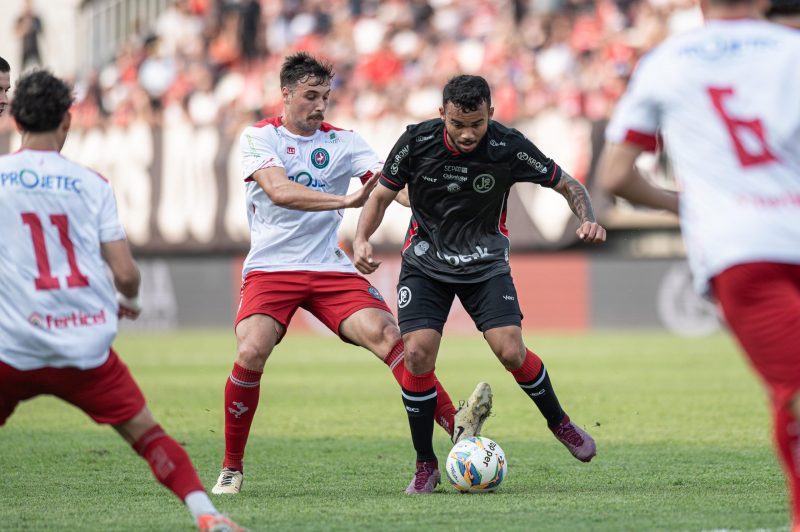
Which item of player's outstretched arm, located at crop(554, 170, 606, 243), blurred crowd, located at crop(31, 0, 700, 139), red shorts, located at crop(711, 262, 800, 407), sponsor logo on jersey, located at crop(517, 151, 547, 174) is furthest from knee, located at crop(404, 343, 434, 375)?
blurred crowd, located at crop(31, 0, 700, 139)

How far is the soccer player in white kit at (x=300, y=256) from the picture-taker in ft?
24.5

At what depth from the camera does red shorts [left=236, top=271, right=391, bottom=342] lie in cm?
→ 768

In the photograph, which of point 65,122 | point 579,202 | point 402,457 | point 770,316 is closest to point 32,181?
point 65,122

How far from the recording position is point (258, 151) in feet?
25.2

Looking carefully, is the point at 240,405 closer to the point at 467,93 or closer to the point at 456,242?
the point at 456,242

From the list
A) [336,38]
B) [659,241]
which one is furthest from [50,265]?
[336,38]

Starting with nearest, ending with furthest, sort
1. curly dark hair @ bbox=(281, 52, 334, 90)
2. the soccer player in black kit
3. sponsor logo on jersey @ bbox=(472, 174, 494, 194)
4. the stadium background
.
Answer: the soccer player in black kit
sponsor logo on jersey @ bbox=(472, 174, 494, 194)
curly dark hair @ bbox=(281, 52, 334, 90)
the stadium background

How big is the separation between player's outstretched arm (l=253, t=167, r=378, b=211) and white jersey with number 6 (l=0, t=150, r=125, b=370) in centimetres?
206

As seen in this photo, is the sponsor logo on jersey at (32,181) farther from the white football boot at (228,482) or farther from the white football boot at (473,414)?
the white football boot at (473,414)

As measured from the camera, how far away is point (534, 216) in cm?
2162

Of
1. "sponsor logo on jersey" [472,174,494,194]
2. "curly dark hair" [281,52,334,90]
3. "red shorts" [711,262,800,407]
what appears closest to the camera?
"red shorts" [711,262,800,407]

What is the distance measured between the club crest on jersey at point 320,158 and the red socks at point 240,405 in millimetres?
1343

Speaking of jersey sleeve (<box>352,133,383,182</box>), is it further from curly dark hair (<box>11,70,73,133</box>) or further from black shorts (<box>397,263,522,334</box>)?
curly dark hair (<box>11,70,73,133</box>)

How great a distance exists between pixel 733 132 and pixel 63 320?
2691 millimetres
